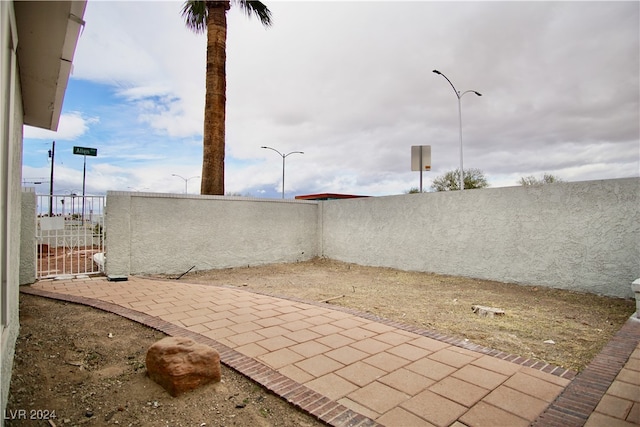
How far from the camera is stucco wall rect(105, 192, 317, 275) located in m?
7.30

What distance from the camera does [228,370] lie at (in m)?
2.86

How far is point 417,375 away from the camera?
9.01ft

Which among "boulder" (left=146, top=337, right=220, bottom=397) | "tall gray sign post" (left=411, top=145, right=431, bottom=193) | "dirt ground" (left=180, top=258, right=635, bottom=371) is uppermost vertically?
"tall gray sign post" (left=411, top=145, right=431, bottom=193)

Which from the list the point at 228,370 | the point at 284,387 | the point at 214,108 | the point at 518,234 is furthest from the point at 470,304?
the point at 214,108

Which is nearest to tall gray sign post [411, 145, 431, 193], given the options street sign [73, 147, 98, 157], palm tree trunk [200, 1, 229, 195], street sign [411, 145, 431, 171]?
street sign [411, 145, 431, 171]

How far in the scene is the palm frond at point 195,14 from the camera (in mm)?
11193

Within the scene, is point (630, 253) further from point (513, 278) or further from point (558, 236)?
point (513, 278)

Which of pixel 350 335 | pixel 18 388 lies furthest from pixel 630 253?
pixel 18 388

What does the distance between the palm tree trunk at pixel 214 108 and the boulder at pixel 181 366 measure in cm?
743

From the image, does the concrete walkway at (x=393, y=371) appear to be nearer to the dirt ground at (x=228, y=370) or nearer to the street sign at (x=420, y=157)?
the dirt ground at (x=228, y=370)

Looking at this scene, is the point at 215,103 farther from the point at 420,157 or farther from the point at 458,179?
the point at 458,179

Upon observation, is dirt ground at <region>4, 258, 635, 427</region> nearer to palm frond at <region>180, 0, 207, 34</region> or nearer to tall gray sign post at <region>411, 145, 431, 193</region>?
tall gray sign post at <region>411, 145, 431, 193</region>

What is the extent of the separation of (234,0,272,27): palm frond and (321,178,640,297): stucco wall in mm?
7168

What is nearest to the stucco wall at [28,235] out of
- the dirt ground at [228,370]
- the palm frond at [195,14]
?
the dirt ground at [228,370]
